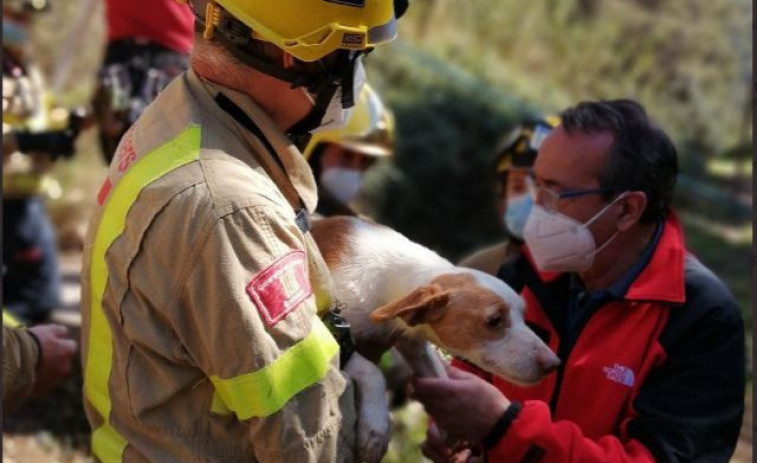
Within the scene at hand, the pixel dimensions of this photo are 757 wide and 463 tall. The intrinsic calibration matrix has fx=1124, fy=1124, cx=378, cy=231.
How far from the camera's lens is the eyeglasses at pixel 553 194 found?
3.31 metres

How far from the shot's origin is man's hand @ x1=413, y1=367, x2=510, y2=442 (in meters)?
2.84

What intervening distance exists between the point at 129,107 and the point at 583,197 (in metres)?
2.64

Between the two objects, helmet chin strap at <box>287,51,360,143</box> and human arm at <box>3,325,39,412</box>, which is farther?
human arm at <box>3,325,39,412</box>

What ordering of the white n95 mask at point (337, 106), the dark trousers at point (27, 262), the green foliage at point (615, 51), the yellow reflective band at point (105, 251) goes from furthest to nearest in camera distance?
the green foliage at point (615, 51), the dark trousers at point (27, 262), the white n95 mask at point (337, 106), the yellow reflective band at point (105, 251)

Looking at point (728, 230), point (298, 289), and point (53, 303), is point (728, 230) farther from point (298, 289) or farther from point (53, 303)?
point (298, 289)

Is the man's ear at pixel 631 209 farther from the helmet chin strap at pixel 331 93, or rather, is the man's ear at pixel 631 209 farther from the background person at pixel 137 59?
the background person at pixel 137 59

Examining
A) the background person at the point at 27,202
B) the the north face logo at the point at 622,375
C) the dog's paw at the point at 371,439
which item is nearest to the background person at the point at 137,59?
the background person at the point at 27,202

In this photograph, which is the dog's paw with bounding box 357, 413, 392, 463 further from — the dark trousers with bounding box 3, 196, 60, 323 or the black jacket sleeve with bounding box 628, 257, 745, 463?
the dark trousers with bounding box 3, 196, 60, 323

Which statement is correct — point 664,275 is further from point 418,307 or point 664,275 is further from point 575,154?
point 418,307

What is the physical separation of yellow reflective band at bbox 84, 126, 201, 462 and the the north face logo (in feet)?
4.42

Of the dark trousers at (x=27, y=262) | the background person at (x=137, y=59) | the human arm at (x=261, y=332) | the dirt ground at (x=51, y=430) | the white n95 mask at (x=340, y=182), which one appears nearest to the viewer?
the human arm at (x=261, y=332)

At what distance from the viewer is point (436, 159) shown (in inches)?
499

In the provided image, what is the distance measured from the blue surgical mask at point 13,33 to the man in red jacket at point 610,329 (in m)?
3.85

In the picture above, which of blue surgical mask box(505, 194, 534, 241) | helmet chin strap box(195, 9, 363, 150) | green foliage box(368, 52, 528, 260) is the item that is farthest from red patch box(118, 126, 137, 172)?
green foliage box(368, 52, 528, 260)
